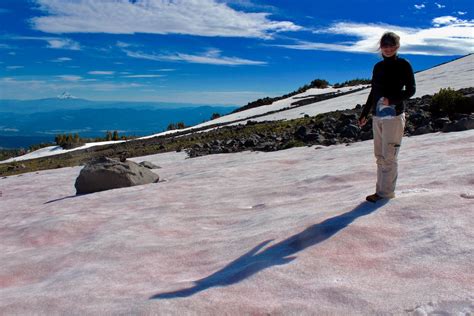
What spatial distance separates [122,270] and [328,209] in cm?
390

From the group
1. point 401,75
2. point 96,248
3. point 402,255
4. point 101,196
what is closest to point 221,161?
point 101,196

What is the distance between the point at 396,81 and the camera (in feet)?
24.2

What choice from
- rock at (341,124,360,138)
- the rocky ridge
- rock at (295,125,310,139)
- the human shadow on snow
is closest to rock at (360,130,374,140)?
the rocky ridge

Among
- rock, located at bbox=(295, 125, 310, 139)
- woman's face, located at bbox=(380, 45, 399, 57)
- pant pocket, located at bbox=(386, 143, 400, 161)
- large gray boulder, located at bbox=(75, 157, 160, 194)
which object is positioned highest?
woman's face, located at bbox=(380, 45, 399, 57)

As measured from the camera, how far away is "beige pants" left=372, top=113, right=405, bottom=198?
746 cm

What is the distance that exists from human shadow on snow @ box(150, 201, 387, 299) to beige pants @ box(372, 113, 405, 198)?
316 millimetres

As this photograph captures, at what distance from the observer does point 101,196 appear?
46.9ft

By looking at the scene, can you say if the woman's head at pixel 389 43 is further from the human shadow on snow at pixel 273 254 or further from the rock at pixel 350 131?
the rock at pixel 350 131

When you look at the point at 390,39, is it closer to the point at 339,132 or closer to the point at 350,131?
the point at 350,131

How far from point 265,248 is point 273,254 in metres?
0.40

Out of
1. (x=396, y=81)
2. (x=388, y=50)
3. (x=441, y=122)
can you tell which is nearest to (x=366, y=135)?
(x=441, y=122)

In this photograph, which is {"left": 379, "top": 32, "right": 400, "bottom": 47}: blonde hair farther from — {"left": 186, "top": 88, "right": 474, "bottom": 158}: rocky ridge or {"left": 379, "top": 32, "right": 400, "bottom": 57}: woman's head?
{"left": 186, "top": 88, "right": 474, "bottom": 158}: rocky ridge

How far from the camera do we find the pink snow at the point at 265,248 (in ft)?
16.2

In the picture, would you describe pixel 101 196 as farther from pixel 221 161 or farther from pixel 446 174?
pixel 446 174
